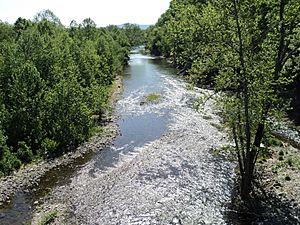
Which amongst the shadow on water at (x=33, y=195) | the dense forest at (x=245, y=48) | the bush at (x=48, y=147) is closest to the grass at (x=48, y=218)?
the shadow on water at (x=33, y=195)

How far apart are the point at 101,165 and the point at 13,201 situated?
8873mm

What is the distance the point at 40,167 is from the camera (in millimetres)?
32531

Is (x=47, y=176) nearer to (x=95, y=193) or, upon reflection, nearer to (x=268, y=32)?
(x=95, y=193)

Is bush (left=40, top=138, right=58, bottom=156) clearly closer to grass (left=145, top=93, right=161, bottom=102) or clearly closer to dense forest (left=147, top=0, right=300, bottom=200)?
dense forest (left=147, top=0, right=300, bottom=200)

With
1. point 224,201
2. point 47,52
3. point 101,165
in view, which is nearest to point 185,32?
point 224,201

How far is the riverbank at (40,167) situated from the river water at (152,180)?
3.57ft

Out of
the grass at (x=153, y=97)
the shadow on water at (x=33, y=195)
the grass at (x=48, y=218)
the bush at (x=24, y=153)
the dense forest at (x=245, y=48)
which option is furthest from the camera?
the grass at (x=153, y=97)

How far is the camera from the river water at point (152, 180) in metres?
23.6

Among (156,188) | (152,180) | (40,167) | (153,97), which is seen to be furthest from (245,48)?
(153,97)

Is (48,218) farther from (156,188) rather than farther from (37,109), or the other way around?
(37,109)

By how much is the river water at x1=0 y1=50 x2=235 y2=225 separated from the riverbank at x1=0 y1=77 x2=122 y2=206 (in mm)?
1089

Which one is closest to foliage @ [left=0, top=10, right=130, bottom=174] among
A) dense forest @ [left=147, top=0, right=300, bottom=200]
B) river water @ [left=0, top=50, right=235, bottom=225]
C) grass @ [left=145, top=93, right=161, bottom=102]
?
river water @ [left=0, top=50, right=235, bottom=225]

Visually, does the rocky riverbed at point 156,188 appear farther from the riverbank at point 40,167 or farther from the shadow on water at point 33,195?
the riverbank at point 40,167

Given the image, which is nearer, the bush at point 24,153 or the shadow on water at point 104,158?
the shadow on water at point 104,158
